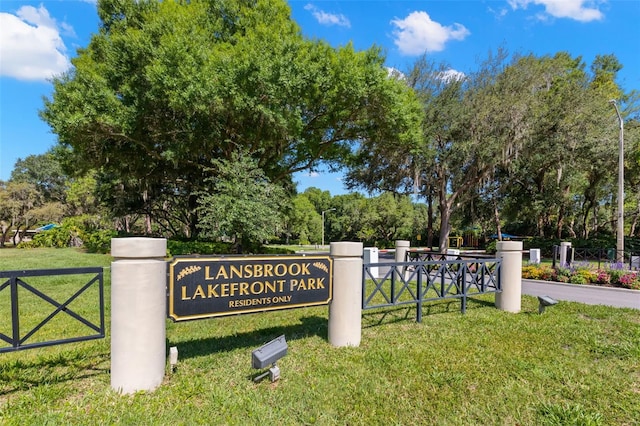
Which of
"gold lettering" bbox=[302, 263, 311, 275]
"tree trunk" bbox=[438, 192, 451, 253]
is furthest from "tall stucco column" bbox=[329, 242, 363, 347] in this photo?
"tree trunk" bbox=[438, 192, 451, 253]

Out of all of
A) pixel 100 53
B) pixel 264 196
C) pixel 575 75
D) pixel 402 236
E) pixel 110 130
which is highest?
pixel 575 75

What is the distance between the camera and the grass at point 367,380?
304 centimetres

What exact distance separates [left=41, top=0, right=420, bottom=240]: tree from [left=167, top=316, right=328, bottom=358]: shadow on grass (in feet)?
31.0

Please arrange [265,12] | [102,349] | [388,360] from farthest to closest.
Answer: [265,12] < [102,349] < [388,360]

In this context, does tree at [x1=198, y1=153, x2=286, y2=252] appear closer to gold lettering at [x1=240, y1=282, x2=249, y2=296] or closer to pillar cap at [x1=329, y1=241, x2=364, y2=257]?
pillar cap at [x1=329, y1=241, x2=364, y2=257]

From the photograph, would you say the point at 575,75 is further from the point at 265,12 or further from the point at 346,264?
the point at 346,264

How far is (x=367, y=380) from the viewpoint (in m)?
3.72

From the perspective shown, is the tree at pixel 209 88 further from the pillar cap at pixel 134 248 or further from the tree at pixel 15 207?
the tree at pixel 15 207

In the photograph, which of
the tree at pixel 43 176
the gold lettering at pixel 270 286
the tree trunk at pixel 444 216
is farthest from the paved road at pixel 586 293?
the tree at pixel 43 176

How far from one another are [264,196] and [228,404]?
12.1 meters

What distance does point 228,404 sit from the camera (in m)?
3.19

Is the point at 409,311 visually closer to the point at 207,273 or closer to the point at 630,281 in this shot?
the point at 207,273

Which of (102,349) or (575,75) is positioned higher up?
(575,75)

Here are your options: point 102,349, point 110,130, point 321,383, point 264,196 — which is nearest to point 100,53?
point 110,130
